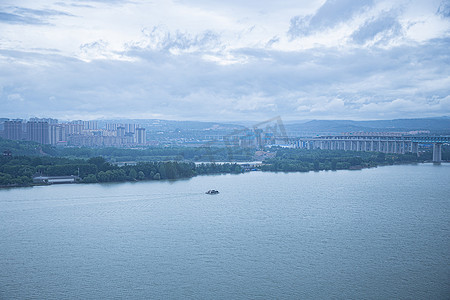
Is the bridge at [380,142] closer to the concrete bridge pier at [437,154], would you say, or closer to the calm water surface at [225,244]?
the concrete bridge pier at [437,154]

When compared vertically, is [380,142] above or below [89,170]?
above

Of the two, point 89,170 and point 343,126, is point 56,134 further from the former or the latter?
point 343,126

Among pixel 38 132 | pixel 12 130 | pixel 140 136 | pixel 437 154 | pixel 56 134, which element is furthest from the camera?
pixel 140 136

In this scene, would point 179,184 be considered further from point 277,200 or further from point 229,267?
point 229,267

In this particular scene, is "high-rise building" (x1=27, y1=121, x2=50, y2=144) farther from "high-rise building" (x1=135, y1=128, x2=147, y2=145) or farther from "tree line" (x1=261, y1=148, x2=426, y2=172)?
"tree line" (x1=261, y1=148, x2=426, y2=172)

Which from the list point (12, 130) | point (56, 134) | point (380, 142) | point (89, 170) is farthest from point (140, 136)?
point (89, 170)

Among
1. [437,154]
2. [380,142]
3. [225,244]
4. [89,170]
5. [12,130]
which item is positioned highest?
[12,130]

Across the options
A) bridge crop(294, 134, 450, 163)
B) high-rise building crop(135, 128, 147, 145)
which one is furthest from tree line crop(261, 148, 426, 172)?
high-rise building crop(135, 128, 147, 145)
